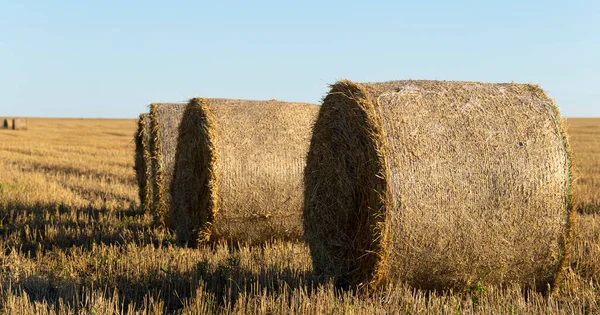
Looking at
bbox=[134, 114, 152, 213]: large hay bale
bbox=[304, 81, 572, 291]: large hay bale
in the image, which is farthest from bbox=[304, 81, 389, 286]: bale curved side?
bbox=[134, 114, 152, 213]: large hay bale

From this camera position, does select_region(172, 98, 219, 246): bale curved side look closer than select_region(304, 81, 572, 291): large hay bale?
No

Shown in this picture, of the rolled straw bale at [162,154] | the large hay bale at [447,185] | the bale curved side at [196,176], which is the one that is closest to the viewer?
the large hay bale at [447,185]

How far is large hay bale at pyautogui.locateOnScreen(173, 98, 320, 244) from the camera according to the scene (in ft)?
26.2

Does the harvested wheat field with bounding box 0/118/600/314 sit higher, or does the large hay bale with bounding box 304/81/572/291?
the large hay bale with bounding box 304/81/572/291

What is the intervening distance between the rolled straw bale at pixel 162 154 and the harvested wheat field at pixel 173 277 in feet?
1.01

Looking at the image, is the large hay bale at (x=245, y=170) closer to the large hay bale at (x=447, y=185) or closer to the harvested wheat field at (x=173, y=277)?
the harvested wheat field at (x=173, y=277)

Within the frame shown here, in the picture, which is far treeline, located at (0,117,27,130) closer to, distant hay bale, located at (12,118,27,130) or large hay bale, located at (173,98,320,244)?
distant hay bale, located at (12,118,27,130)

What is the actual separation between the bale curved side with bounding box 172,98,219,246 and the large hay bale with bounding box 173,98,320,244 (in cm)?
1

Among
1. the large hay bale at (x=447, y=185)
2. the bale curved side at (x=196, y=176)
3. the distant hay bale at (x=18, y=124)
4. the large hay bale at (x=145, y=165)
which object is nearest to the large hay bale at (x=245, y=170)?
the bale curved side at (x=196, y=176)

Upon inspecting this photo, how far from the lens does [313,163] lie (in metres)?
6.59

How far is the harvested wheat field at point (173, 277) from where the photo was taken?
5.20 m

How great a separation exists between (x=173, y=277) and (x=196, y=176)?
7.88ft

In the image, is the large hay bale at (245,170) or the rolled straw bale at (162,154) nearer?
the large hay bale at (245,170)

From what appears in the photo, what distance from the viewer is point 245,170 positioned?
8039 mm
